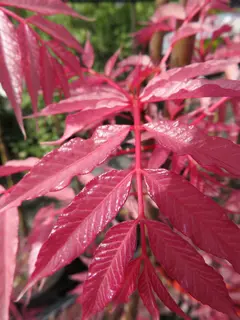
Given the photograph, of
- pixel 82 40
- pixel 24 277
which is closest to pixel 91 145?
pixel 24 277

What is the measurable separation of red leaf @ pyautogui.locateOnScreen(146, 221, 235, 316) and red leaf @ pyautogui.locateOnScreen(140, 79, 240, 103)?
0.14 meters

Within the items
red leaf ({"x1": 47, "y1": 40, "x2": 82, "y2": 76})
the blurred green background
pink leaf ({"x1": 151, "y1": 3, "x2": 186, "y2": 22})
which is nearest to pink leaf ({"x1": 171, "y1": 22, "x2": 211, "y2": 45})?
pink leaf ({"x1": 151, "y1": 3, "x2": 186, "y2": 22})

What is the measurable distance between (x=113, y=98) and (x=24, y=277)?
3.59 feet

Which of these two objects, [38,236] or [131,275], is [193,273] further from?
[38,236]

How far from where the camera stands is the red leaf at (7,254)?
26 centimetres

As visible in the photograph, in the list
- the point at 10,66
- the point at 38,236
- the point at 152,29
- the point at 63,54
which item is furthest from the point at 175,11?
the point at 38,236

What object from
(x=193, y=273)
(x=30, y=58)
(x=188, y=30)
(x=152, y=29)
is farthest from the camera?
(x=152, y=29)

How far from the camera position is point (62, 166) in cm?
29

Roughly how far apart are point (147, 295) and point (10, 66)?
258mm

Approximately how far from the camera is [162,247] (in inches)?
10.5

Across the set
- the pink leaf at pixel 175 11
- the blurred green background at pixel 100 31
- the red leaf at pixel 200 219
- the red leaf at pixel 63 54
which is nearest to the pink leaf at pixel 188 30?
the pink leaf at pixel 175 11

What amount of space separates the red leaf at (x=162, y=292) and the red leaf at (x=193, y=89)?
17cm

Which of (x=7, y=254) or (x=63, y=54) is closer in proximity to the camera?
(x=7, y=254)

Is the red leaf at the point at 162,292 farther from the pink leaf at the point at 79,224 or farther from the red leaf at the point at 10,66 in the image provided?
the red leaf at the point at 10,66
